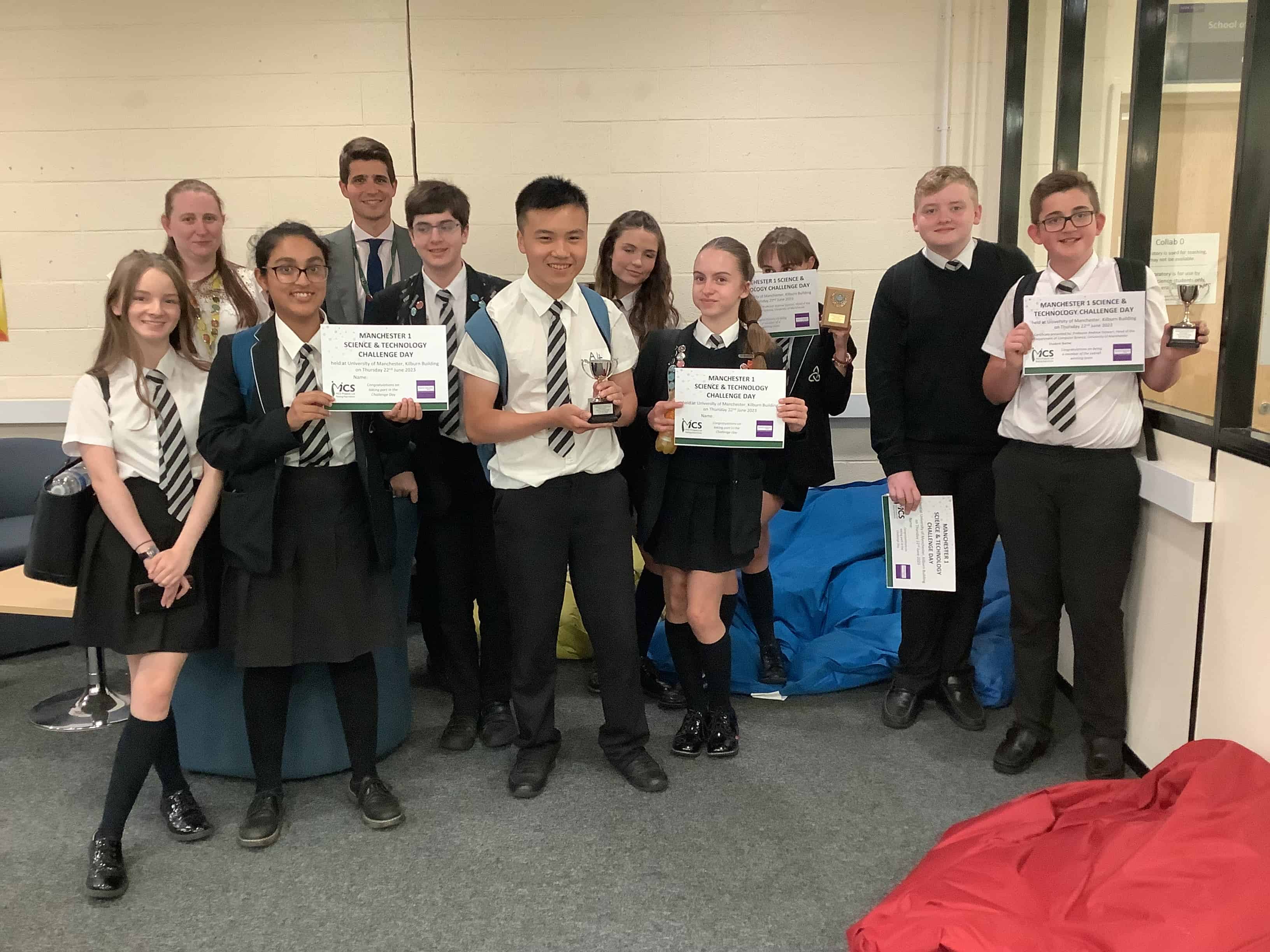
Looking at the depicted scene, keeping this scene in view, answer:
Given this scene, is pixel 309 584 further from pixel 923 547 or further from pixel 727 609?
pixel 923 547

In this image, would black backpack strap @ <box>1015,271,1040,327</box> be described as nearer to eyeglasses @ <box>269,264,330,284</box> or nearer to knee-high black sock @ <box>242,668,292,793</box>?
eyeglasses @ <box>269,264,330,284</box>

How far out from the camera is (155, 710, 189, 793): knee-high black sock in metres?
2.56

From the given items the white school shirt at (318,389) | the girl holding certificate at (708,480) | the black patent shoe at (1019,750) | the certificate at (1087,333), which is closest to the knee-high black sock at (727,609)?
the girl holding certificate at (708,480)

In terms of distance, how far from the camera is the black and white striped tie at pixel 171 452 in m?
2.40

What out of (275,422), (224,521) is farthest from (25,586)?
(275,422)

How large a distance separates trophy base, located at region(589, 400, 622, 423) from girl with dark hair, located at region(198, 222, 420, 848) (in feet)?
1.39

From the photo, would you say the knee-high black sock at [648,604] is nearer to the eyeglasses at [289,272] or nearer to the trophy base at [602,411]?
the trophy base at [602,411]

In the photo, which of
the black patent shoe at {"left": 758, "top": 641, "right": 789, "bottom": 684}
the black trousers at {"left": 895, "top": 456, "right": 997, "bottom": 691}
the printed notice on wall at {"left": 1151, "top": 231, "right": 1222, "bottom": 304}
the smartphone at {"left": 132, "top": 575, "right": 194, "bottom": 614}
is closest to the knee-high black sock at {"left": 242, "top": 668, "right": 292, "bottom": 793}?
the smartphone at {"left": 132, "top": 575, "right": 194, "bottom": 614}

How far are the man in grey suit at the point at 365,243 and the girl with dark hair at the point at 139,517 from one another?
73cm

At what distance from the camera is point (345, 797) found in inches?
109

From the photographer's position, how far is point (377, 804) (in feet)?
8.60

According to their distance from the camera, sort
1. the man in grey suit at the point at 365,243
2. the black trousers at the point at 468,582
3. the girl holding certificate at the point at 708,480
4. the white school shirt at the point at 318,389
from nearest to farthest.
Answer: the white school shirt at the point at 318,389
the girl holding certificate at the point at 708,480
the black trousers at the point at 468,582
the man in grey suit at the point at 365,243

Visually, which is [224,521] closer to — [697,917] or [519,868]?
[519,868]

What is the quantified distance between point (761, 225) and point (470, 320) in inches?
90.4
